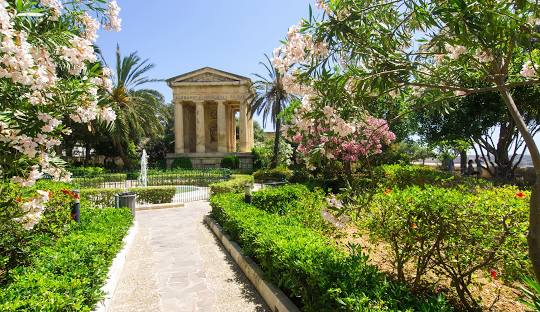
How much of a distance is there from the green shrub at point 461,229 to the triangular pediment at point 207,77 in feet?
110

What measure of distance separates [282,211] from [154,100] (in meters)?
26.1

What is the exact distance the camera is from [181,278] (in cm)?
622

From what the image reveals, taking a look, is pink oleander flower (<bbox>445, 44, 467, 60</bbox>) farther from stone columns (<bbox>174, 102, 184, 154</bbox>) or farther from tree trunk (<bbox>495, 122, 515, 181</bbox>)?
stone columns (<bbox>174, 102, 184, 154</bbox>)

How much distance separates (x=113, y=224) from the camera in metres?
7.80

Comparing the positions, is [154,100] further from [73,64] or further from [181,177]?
[73,64]

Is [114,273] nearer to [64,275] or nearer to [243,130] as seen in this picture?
[64,275]

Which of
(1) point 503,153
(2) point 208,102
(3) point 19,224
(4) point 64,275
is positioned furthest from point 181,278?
(2) point 208,102

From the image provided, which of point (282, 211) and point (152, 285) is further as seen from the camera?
point (282, 211)

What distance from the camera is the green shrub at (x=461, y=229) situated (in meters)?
3.76

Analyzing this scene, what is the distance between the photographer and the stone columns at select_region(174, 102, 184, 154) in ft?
122

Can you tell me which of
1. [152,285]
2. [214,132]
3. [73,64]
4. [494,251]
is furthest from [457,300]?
[214,132]

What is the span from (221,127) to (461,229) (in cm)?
3471

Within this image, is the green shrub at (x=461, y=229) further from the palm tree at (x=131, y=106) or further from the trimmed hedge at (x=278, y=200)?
the palm tree at (x=131, y=106)

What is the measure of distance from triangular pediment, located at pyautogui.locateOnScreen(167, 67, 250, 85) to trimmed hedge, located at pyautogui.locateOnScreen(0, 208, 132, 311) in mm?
31255
